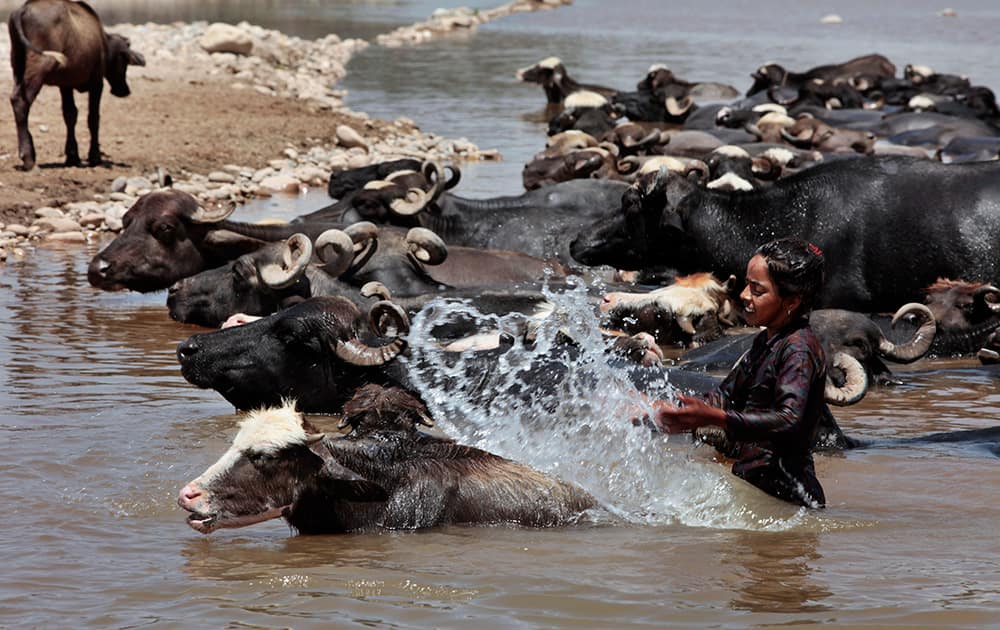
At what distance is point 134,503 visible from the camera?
6.85 m

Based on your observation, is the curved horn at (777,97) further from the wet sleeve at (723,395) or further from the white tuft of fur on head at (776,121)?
the wet sleeve at (723,395)

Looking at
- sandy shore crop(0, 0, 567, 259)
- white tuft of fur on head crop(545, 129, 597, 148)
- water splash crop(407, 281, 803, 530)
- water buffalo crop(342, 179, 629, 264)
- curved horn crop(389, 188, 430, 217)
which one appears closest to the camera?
water splash crop(407, 281, 803, 530)

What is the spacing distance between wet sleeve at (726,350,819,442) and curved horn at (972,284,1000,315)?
548 cm

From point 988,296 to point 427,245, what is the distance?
13.4 ft

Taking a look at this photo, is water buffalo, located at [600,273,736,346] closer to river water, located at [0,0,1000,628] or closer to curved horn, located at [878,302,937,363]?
river water, located at [0,0,1000,628]

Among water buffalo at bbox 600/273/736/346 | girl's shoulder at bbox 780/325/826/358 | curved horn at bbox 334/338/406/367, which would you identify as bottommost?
water buffalo at bbox 600/273/736/346

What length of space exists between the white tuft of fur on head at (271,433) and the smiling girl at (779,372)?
4.51 feet

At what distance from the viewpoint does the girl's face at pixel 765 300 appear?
6.02m

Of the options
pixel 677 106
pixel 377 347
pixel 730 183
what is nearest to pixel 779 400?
pixel 377 347

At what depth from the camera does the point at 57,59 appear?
18.0m

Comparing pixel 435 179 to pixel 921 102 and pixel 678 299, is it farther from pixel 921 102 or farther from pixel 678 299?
pixel 921 102

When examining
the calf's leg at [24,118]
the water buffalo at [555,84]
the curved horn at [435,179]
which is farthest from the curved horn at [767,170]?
the water buffalo at [555,84]

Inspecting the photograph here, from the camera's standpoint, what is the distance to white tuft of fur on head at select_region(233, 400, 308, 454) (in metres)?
5.88

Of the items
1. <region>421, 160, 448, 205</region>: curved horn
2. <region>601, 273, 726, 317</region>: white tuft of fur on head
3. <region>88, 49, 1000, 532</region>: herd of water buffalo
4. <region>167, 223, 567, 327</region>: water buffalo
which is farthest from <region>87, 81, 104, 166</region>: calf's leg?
<region>601, 273, 726, 317</region>: white tuft of fur on head
